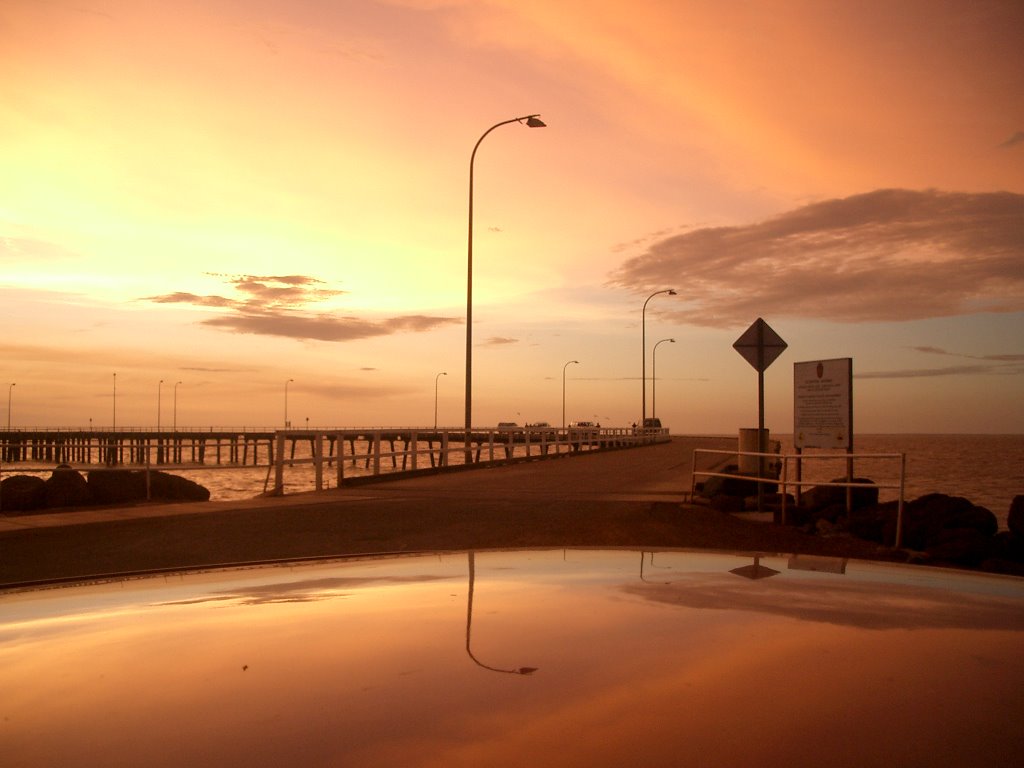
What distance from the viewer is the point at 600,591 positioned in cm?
476

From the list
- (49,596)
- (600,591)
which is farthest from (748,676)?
(49,596)

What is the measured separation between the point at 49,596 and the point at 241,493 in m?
38.9

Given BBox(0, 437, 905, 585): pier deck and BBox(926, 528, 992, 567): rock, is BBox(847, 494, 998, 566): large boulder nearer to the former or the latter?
BBox(926, 528, 992, 567): rock

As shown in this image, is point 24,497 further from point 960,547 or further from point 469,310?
point 960,547

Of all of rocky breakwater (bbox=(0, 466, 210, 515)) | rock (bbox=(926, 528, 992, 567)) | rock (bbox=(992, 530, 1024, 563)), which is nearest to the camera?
rock (bbox=(926, 528, 992, 567))

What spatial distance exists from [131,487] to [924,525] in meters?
21.7

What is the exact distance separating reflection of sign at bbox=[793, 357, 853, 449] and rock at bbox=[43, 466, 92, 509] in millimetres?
18992

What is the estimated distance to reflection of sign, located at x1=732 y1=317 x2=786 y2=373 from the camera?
17547 mm

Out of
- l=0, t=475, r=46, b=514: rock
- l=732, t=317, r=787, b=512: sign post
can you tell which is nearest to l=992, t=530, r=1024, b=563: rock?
l=732, t=317, r=787, b=512: sign post

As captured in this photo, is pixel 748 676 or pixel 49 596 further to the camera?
pixel 49 596

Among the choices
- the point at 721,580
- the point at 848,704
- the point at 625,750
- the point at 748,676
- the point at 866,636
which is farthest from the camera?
the point at 721,580

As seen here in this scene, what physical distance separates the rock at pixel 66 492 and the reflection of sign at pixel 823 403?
62.3 ft

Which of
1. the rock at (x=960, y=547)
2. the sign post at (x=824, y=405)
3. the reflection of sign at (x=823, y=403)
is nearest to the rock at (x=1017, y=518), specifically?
the rock at (x=960, y=547)

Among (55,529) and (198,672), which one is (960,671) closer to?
(198,672)
